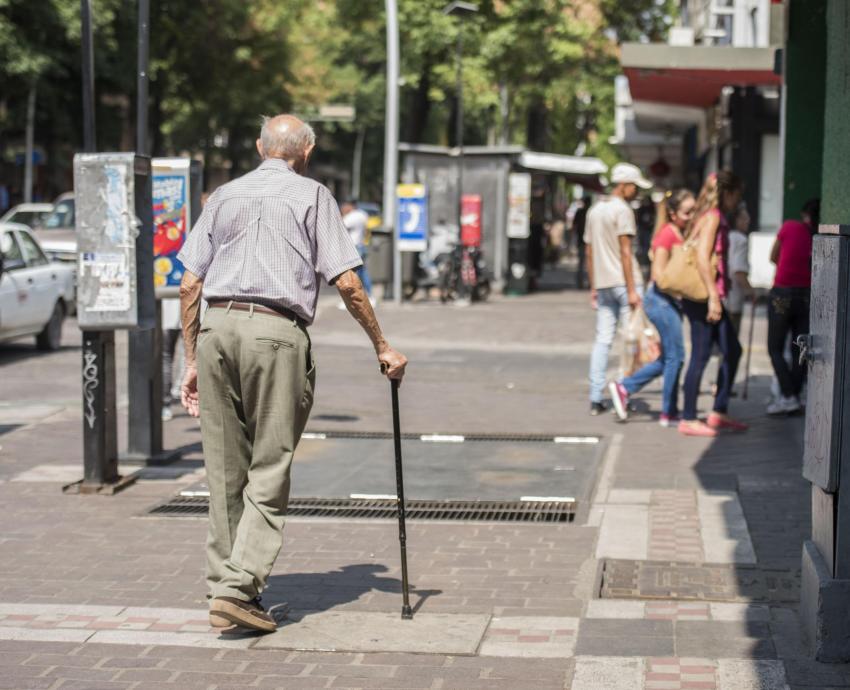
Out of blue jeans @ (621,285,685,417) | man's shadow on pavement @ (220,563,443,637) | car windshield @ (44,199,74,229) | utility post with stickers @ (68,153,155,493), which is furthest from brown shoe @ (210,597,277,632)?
car windshield @ (44,199,74,229)

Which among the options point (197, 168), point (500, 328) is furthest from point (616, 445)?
point (500, 328)

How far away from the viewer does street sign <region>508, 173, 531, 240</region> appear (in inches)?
1078

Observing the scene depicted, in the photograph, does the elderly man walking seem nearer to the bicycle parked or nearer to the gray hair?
the gray hair

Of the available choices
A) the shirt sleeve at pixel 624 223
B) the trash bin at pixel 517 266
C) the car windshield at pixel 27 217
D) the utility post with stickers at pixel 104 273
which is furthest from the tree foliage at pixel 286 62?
the utility post with stickers at pixel 104 273

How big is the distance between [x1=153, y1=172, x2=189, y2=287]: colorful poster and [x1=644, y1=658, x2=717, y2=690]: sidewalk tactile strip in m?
5.21

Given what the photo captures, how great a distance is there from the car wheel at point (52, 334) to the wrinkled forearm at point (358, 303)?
1184 cm

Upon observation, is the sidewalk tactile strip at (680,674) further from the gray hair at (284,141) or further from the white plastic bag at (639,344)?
→ the white plastic bag at (639,344)

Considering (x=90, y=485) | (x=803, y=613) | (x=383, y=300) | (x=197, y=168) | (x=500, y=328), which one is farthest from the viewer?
(x=383, y=300)

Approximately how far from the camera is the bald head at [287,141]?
5.60 meters

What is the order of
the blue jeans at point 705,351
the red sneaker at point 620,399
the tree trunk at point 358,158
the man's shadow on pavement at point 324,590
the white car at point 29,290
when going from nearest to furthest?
the man's shadow on pavement at point 324,590
the blue jeans at point 705,351
the red sneaker at point 620,399
the white car at point 29,290
the tree trunk at point 358,158

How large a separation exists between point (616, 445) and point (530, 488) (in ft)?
5.91

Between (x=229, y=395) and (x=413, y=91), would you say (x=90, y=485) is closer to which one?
(x=229, y=395)

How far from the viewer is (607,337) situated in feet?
37.3

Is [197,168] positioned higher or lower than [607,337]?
higher
